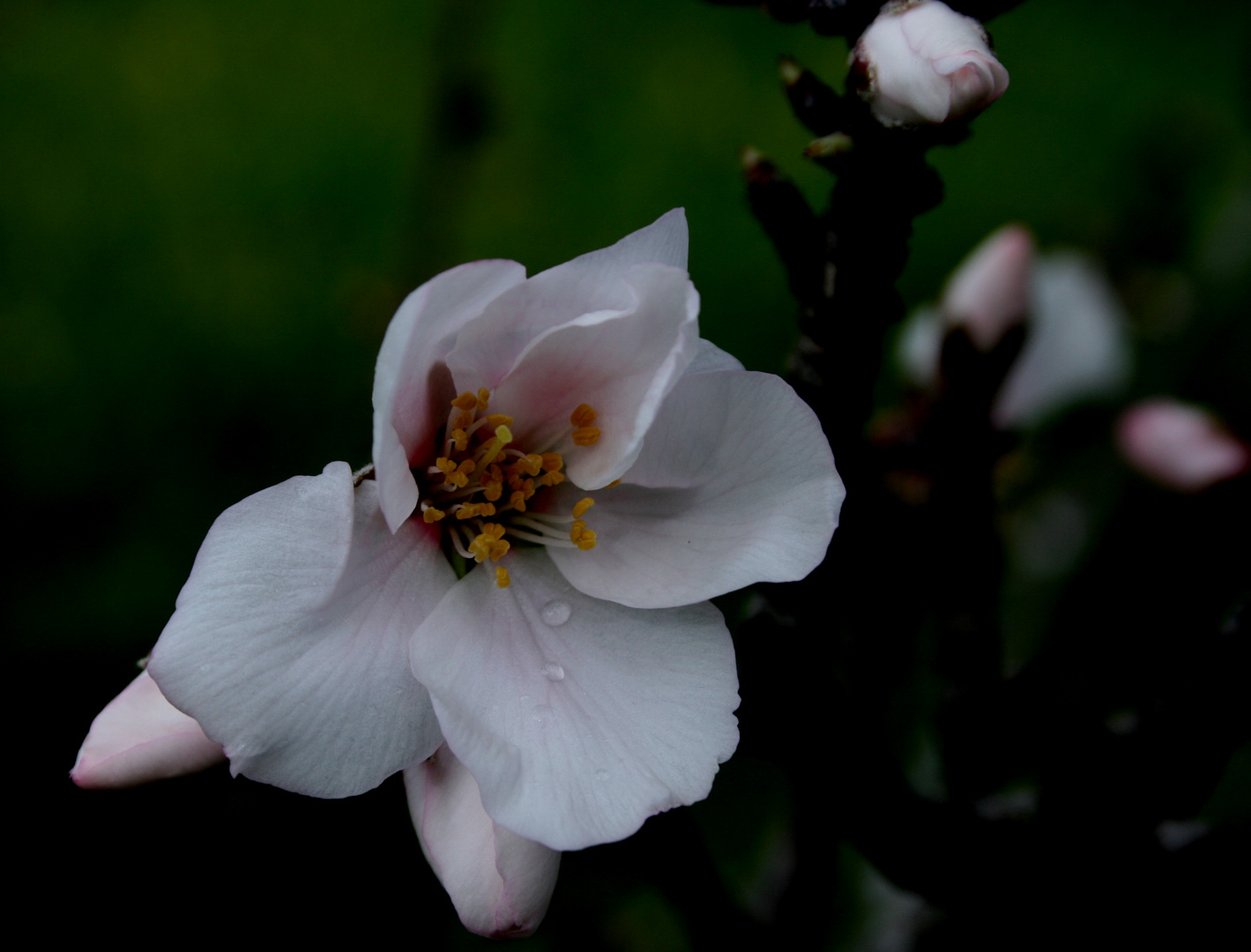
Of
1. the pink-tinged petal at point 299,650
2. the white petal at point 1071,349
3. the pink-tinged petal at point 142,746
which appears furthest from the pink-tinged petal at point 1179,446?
the pink-tinged petal at point 142,746

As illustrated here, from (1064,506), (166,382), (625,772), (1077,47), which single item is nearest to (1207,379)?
(1064,506)

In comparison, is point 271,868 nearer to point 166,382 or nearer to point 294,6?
point 166,382

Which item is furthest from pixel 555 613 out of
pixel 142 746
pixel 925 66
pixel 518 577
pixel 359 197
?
pixel 359 197

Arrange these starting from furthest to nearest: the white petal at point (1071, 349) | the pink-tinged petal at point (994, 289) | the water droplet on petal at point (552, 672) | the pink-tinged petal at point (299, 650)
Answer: the white petal at point (1071, 349)
the pink-tinged petal at point (994, 289)
the water droplet on petal at point (552, 672)
the pink-tinged petal at point (299, 650)

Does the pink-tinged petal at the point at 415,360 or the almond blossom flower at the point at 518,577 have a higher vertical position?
the pink-tinged petal at the point at 415,360

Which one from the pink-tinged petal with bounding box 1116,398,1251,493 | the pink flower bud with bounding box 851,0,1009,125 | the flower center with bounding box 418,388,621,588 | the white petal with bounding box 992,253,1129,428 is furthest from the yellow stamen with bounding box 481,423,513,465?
the white petal with bounding box 992,253,1129,428

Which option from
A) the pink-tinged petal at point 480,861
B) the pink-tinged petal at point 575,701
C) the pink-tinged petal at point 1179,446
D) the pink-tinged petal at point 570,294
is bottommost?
the pink-tinged petal at point 1179,446

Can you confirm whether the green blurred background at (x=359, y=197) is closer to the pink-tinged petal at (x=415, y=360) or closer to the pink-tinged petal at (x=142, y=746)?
the pink-tinged petal at (x=415, y=360)
